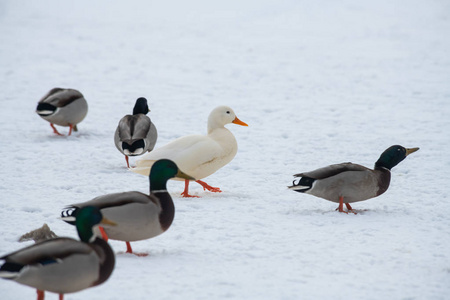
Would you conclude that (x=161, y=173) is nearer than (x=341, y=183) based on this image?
Yes

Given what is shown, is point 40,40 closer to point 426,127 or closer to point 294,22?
point 294,22

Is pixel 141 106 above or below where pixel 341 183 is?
above

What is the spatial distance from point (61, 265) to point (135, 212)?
3.56 feet

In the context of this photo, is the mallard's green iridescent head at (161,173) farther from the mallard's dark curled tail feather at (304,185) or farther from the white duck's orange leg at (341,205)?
the white duck's orange leg at (341,205)

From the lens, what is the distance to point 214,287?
4672 mm

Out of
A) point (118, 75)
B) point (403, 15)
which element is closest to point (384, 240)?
point (118, 75)

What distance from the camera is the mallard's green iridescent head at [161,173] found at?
531 cm

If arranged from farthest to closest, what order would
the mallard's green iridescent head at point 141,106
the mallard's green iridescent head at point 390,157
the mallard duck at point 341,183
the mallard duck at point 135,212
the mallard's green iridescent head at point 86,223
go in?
the mallard's green iridescent head at point 141,106 → the mallard's green iridescent head at point 390,157 → the mallard duck at point 341,183 → the mallard duck at point 135,212 → the mallard's green iridescent head at point 86,223

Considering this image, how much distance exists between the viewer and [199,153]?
23.6 feet

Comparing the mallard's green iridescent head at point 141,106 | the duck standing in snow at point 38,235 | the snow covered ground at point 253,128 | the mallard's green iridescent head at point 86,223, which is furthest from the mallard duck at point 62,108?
the mallard's green iridescent head at point 86,223

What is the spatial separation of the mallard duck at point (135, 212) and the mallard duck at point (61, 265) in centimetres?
70

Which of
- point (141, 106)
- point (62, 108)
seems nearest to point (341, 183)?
point (141, 106)

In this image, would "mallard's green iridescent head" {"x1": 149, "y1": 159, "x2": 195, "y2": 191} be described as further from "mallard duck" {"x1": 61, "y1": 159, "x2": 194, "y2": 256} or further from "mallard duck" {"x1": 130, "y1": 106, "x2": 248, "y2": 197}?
"mallard duck" {"x1": 130, "y1": 106, "x2": 248, "y2": 197}

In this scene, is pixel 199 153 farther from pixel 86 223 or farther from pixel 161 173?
pixel 86 223
